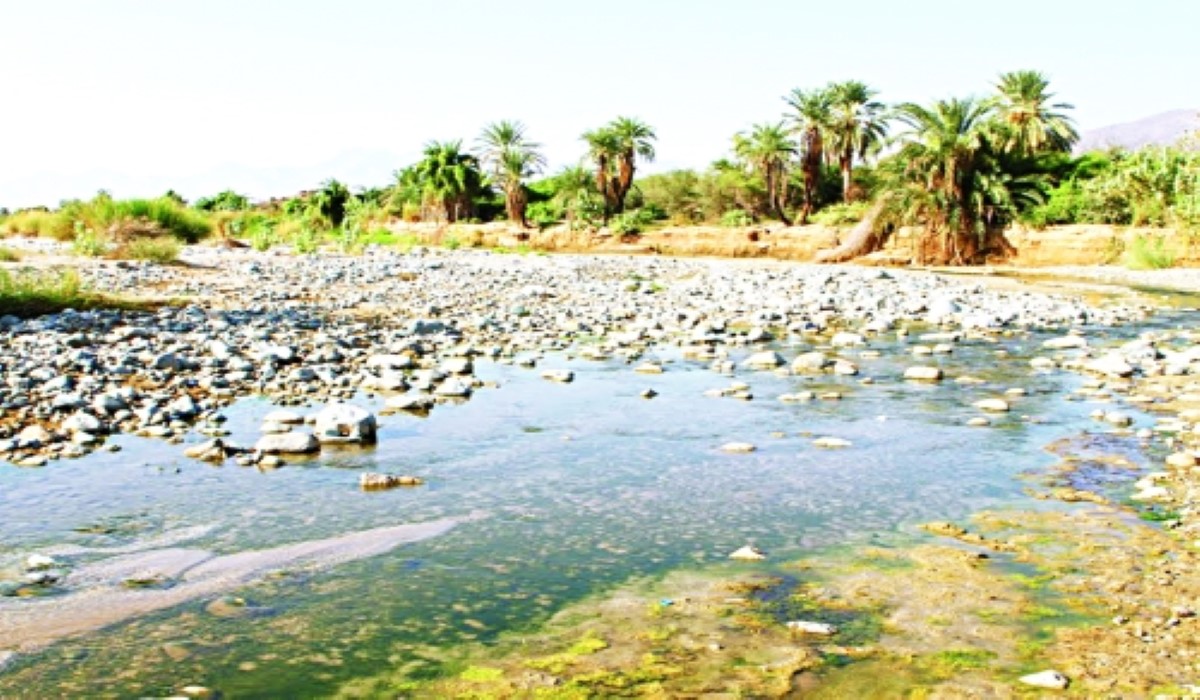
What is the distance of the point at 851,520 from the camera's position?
5371 millimetres

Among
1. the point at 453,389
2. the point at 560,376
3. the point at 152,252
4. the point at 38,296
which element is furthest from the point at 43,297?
the point at 152,252

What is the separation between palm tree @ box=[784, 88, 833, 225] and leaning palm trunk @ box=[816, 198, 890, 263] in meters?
10.9

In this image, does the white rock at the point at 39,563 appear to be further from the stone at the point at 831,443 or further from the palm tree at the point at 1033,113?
the palm tree at the point at 1033,113

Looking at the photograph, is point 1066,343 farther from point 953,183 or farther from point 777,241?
point 777,241

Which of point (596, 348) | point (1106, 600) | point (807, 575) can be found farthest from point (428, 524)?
point (596, 348)

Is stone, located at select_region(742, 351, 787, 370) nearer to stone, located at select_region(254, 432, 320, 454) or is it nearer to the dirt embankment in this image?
stone, located at select_region(254, 432, 320, 454)

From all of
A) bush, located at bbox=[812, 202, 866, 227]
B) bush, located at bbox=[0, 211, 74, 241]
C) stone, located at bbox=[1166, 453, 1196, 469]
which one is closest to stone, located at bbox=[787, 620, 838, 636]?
stone, located at bbox=[1166, 453, 1196, 469]

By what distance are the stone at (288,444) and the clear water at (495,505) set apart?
0.59 ft

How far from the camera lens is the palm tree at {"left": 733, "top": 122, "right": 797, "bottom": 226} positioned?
43188 millimetres

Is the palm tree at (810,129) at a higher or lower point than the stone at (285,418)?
higher

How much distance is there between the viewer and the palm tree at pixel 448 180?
157ft

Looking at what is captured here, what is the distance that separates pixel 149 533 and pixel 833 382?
6.80 m

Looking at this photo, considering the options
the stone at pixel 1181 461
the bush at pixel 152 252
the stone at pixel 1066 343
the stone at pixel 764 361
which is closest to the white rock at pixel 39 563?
the stone at pixel 1181 461

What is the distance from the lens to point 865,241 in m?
31.8
